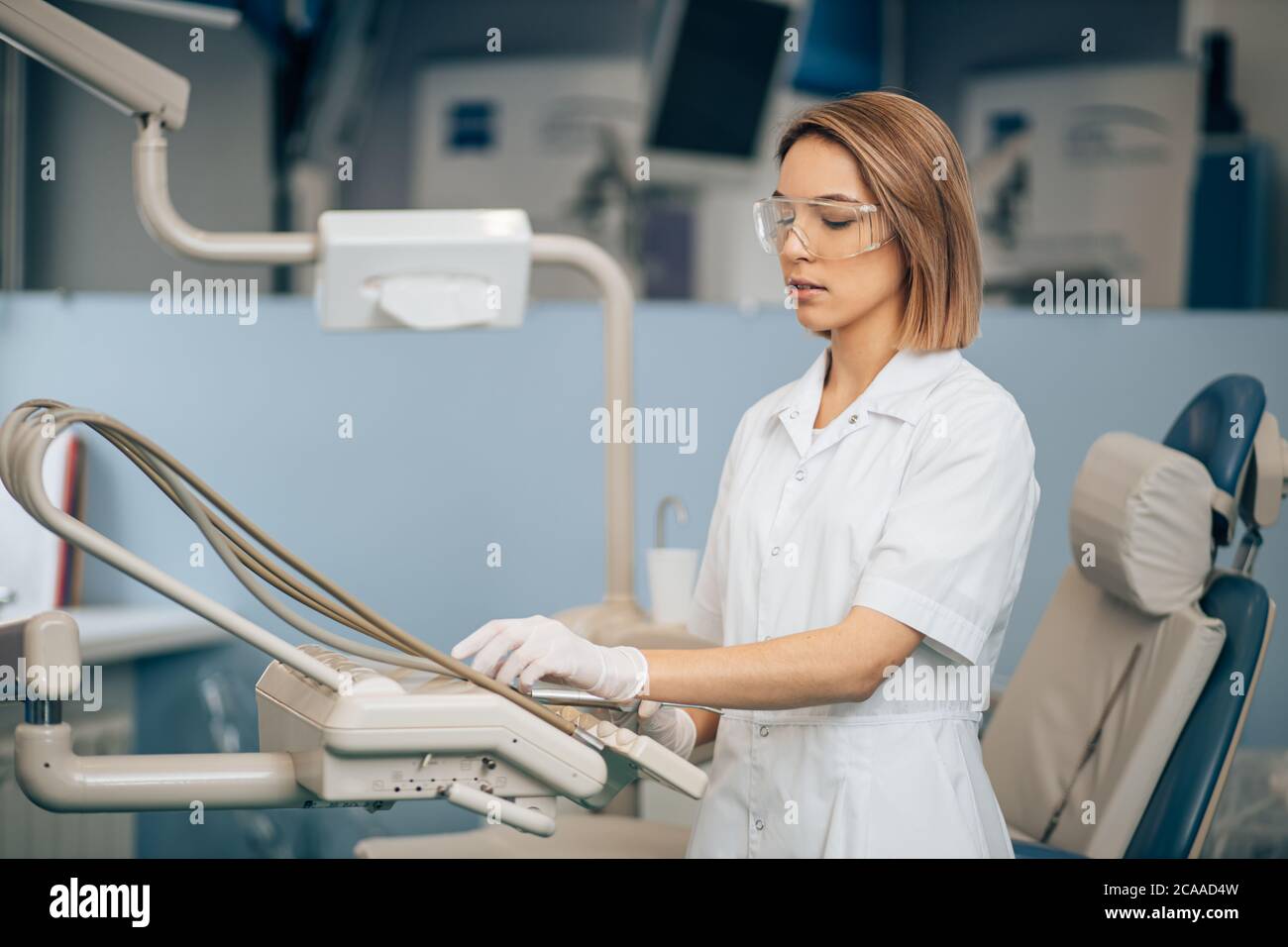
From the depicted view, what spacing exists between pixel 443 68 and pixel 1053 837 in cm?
199

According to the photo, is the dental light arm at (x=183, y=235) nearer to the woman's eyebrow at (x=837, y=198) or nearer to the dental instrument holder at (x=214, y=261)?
the dental instrument holder at (x=214, y=261)

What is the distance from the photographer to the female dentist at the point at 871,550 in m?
1.12

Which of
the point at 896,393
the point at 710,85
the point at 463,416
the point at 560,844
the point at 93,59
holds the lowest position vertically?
the point at 560,844

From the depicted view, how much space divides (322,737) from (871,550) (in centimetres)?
53

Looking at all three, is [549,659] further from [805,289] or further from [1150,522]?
[1150,522]

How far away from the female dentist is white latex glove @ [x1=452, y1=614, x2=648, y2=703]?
1cm

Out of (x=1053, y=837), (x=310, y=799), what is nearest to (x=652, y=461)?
(x=1053, y=837)

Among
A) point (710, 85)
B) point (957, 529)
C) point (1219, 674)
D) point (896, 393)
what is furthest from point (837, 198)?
point (710, 85)

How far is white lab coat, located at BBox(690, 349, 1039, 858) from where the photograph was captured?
115cm

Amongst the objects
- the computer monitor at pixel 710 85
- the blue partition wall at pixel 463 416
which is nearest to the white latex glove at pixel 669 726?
the blue partition wall at pixel 463 416

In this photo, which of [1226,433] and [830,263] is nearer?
[830,263]

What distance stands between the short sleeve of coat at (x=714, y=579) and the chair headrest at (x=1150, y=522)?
19.6 inches

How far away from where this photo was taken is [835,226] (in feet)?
4.00

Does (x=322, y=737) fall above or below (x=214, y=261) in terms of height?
below
